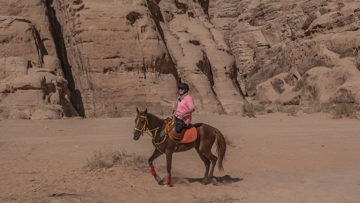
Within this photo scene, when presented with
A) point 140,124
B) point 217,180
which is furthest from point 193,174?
point 140,124

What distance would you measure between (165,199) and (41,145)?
19.0 feet

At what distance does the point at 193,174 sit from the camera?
7625 millimetres

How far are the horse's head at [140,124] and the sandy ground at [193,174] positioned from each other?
906mm

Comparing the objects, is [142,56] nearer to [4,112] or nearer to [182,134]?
[4,112]

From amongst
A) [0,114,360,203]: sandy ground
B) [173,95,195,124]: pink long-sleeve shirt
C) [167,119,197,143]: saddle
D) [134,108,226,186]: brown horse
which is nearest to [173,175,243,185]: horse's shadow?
[0,114,360,203]: sandy ground

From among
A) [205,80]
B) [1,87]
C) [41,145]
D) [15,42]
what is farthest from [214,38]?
[41,145]

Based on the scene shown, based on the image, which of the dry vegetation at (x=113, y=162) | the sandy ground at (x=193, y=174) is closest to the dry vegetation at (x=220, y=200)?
the sandy ground at (x=193, y=174)

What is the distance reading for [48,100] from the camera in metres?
19.9

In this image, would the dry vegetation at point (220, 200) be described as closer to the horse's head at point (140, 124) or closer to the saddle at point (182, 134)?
the saddle at point (182, 134)

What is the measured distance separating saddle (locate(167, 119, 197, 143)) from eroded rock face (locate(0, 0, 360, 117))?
14.8 metres

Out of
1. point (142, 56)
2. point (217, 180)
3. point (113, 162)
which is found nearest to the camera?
point (217, 180)

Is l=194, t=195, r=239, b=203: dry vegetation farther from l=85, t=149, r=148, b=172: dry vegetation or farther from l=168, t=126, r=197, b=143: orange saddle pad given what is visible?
l=85, t=149, r=148, b=172: dry vegetation

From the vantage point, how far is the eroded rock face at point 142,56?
890 inches

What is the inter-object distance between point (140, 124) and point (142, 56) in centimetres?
2018
